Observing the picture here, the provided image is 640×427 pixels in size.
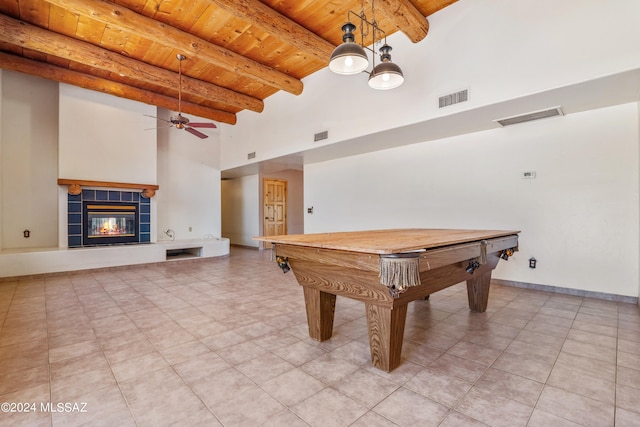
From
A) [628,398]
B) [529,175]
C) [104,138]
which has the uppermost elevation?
[104,138]

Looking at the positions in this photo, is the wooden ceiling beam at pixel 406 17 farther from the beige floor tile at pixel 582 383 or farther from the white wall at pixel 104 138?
the white wall at pixel 104 138

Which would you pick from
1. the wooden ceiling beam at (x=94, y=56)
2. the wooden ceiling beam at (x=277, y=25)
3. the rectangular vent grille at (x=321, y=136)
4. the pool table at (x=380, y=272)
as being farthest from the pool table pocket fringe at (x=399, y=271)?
the wooden ceiling beam at (x=94, y=56)

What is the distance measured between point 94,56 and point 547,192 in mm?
6932

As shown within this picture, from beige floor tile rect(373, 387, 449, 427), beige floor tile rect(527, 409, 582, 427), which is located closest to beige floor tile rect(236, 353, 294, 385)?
beige floor tile rect(373, 387, 449, 427)

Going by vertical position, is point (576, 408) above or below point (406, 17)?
below

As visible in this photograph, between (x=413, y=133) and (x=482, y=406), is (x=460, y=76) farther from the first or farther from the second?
(x=482, y=406)

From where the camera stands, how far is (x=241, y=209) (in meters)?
9.13

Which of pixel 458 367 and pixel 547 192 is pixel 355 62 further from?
pixel 547 192

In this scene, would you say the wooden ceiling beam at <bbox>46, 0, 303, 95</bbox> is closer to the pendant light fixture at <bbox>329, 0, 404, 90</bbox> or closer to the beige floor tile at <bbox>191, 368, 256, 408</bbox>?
the pendant light fixture at <bbox>329, 0, 404, 90</bbox>

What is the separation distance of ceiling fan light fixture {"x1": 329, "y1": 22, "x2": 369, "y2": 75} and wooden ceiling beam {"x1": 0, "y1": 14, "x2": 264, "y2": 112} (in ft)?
13.7

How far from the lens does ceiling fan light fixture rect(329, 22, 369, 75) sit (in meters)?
2.39

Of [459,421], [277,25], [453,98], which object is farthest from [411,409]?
[277,25]

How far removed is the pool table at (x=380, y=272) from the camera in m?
1.62

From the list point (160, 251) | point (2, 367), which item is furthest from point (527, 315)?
point (160, 251)
